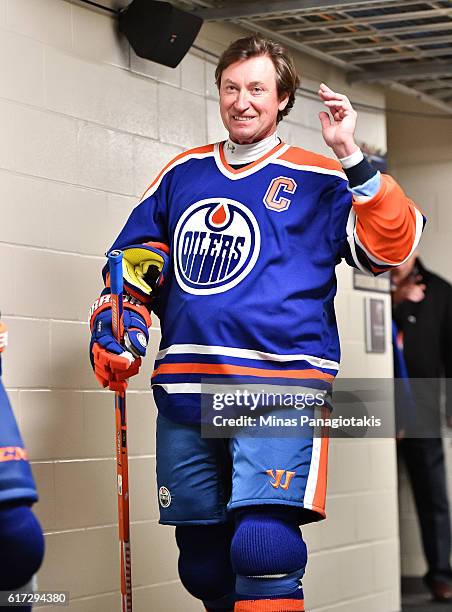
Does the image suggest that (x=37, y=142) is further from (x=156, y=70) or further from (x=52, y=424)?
(x=52, y=424)

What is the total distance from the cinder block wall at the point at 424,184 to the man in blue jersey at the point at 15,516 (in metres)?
4.00

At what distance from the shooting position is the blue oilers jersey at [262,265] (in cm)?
301

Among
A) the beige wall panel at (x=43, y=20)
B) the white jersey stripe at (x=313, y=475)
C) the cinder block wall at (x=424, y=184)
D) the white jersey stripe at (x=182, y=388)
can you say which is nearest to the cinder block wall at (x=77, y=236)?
the beige wall panel at (x=43, y=20)

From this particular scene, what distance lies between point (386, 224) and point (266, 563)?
0.84 m

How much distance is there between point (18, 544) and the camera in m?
2.25

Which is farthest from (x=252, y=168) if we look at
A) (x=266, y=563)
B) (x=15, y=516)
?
(x=15, y=516)

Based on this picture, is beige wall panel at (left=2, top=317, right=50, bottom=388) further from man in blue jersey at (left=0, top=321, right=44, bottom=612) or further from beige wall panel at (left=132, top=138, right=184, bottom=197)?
man in blue jersey at (left=0, top=321, right=44, bottom=612)

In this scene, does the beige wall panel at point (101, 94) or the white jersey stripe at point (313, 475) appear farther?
the beige wall panel at point (101, 94)

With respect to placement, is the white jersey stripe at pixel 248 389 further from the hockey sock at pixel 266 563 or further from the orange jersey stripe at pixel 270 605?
the orange jersey stripe at pixel 270 605

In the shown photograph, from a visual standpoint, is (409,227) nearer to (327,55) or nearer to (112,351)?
(112,351)

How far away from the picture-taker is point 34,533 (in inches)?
89.7

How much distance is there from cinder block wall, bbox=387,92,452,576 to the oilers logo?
10.2ft

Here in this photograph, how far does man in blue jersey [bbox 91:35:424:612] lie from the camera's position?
9.62ft

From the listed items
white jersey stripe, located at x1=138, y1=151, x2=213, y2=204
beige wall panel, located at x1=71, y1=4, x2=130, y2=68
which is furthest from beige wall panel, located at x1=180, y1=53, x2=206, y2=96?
white jersey stripe, located at x1=138, y1=151, x2=213, y2=204
